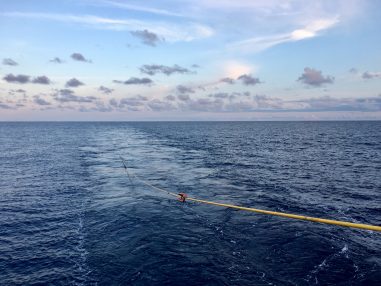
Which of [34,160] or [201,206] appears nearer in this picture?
[201,206]

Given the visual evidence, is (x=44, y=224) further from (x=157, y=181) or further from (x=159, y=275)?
(x=157, y=181)

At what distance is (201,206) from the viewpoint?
29.1 m

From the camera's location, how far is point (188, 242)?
20.9 metres

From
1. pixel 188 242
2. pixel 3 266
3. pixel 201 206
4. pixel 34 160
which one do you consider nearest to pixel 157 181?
pixel 201 206

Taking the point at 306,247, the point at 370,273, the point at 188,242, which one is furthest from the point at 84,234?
the point at 370,273

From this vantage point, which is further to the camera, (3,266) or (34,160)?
(34,160)

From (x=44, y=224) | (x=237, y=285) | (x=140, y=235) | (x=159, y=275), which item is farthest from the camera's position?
(x=44, y=224)

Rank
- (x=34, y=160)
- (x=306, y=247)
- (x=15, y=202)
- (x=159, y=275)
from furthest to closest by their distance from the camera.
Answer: (x=34, y=160)
(x=15, y=202)
(x=306, y=247)
(x=159, y=275)

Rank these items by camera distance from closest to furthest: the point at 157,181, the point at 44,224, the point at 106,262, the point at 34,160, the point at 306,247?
the point at 106,262, the point at 306,247, the point at 44,224, the point at 157,181, the point at 34,160

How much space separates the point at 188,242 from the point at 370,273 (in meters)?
11.3

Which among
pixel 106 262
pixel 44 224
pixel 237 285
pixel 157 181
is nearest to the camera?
pixel 237 285

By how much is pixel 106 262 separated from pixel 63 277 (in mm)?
2501

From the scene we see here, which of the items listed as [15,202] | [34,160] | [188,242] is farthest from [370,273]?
[34,160]

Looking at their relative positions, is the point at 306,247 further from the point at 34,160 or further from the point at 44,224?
the point at 34,160
